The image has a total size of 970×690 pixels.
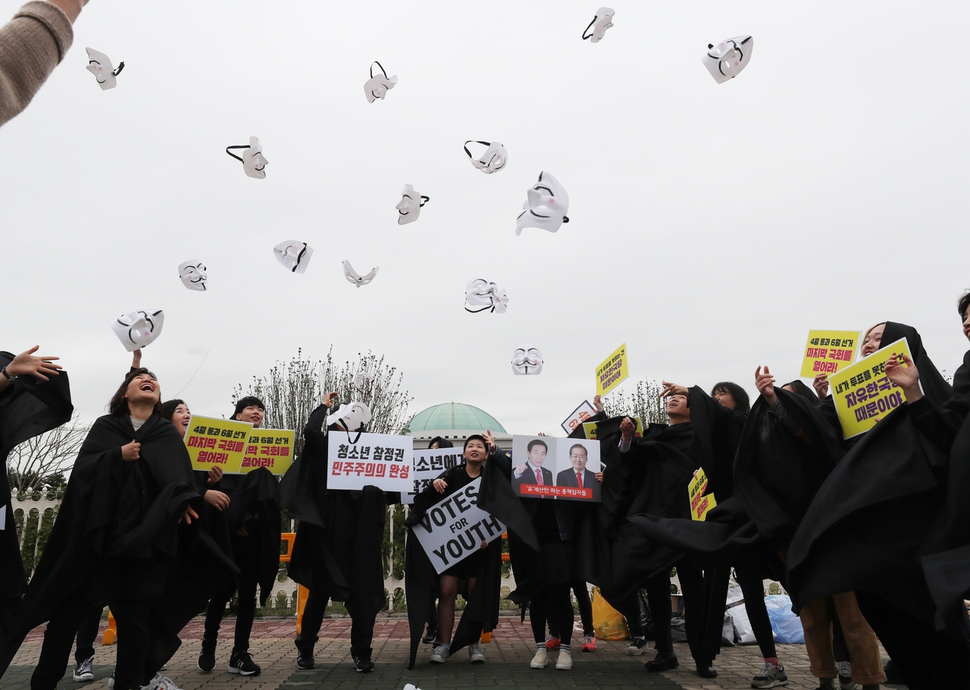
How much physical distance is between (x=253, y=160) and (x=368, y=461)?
3.70 metres

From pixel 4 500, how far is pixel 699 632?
217 inches

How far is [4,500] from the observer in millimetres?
5160

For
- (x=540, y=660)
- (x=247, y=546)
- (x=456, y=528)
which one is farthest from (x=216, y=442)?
(x=540, y=660)

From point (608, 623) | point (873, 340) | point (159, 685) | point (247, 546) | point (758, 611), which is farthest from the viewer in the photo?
point (608, 623)

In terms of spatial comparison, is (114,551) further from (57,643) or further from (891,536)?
(891,536)

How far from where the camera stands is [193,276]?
9422mm

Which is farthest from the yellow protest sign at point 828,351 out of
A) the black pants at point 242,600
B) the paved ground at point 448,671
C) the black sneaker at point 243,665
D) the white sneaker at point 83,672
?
the white sneaker at point 83,672

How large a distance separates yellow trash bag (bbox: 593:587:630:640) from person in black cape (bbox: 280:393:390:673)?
2803mm

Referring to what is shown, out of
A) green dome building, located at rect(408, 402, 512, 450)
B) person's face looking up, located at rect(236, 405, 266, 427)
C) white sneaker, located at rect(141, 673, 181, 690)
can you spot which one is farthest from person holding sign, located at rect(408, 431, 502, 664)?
green dome building, located at rect(408, 402, 512, 450)

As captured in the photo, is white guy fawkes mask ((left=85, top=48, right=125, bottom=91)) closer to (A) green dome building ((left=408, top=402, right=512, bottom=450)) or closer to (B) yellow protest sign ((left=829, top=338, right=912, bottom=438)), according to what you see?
(B) yellow protest sign ((left=829, top=338, right=912, bottom=438))

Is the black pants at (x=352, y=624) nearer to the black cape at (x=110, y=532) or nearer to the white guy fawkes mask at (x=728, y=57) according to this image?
the black cape at (x=110, y=532)

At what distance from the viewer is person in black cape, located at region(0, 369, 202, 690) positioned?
511cm

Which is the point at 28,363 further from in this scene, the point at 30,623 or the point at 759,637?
the point at 759,637

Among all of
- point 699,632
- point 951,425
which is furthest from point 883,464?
point 699,632
